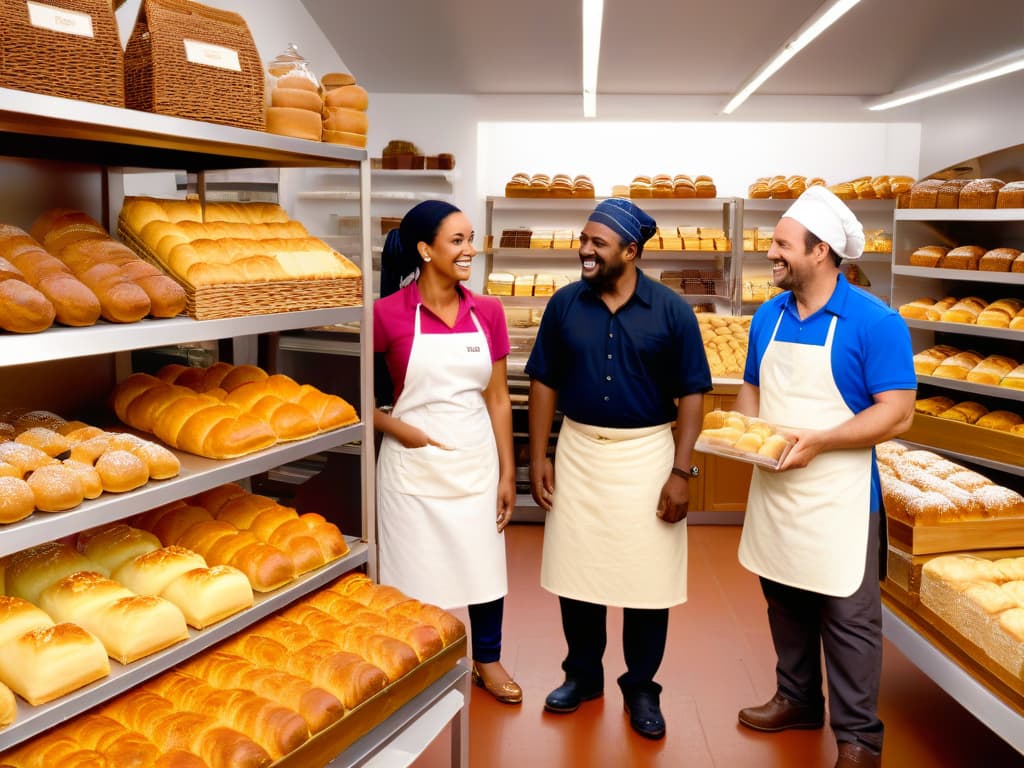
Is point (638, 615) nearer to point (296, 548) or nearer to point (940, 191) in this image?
point (296, 548)

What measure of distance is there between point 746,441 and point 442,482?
0.91 meters

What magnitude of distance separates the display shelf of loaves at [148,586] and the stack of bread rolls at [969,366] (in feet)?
10.3

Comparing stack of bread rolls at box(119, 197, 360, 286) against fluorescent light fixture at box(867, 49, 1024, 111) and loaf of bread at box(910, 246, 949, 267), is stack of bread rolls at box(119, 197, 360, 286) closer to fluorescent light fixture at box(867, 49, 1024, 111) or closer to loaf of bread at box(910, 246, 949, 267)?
loaf of bread at box(910, 246, 949, 267)

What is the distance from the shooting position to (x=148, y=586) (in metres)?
1.83

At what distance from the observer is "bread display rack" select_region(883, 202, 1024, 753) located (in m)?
2.98

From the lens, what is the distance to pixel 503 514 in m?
2.95

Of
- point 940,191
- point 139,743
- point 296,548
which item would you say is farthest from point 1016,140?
point 139,743

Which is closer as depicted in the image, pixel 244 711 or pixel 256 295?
pixel 244 711

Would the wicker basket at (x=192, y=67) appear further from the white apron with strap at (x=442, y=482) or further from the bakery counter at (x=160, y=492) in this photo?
the white apron with strap at (x=442, y=482)

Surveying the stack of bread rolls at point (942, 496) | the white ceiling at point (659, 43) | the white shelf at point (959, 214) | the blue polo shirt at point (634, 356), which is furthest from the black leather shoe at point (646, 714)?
the white ceiling at point (659, 43)

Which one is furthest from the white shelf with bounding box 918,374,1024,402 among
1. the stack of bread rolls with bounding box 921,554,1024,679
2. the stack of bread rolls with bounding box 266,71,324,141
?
the stack of bread rolls with bounding box 266,71,324,141

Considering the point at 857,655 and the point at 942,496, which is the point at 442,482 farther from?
the point at 942,496

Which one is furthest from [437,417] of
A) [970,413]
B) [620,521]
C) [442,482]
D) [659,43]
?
[659,43]

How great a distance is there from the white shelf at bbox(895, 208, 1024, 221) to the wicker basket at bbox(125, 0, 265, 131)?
137 inches
